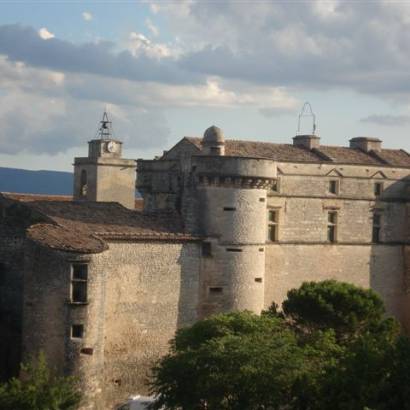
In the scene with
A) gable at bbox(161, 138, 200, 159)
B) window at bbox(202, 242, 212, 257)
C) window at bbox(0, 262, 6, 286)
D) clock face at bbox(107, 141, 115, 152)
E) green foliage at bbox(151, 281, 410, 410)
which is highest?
clock face at bbox(107, 141, 115, 152)

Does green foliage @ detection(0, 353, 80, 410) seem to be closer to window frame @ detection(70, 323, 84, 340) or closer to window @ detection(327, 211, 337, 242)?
window frame @ detection(70, 323, 84, 340)

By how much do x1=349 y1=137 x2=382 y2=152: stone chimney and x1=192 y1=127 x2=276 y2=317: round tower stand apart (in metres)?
12.4

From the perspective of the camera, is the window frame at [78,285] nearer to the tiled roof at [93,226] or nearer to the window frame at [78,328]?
the tiled roof at [93,226]

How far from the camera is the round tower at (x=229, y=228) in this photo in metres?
45.7

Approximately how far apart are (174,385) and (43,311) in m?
7.47

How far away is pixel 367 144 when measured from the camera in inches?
2250

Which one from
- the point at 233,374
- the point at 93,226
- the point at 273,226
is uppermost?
the point at 273,226

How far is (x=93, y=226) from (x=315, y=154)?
16.0m

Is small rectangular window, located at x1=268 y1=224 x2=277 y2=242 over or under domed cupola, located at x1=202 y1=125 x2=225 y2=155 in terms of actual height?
under

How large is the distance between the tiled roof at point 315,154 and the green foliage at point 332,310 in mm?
7800

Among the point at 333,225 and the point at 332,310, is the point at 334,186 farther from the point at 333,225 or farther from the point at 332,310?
the point at 332,310

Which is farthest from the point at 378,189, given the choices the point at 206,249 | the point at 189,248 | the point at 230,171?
the point at 189,248

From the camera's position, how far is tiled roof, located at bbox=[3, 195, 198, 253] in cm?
4016

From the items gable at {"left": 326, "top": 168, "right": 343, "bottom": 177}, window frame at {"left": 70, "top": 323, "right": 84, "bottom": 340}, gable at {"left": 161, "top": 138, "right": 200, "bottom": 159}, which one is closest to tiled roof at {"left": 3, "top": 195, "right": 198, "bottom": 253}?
window frame at {"left": 70, "top": 323, "right": 84, "bottom": 340}
